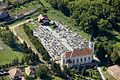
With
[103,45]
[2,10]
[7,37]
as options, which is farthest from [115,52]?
[2,10]

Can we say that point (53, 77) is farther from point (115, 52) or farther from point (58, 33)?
point (58, 33)

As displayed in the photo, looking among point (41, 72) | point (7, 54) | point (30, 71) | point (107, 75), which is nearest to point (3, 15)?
point (7, 54)

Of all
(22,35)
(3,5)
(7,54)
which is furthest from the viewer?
(3,5)

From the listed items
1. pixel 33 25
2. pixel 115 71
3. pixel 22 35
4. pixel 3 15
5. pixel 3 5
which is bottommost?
pixel 115 71

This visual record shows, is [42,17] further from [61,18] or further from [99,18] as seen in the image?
[99,18]

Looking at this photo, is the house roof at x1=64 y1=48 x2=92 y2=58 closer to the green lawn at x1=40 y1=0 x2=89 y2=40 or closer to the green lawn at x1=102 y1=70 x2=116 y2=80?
the green lawn at x1=102 y1=70 x2=116 y2=80

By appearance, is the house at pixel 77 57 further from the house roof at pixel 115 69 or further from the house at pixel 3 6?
the house at pixel 3 6

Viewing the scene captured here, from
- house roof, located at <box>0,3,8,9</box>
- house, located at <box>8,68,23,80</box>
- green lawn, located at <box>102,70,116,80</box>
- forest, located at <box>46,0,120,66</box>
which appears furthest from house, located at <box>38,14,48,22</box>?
green lawn, located at <box>102,70,116,80</box>
